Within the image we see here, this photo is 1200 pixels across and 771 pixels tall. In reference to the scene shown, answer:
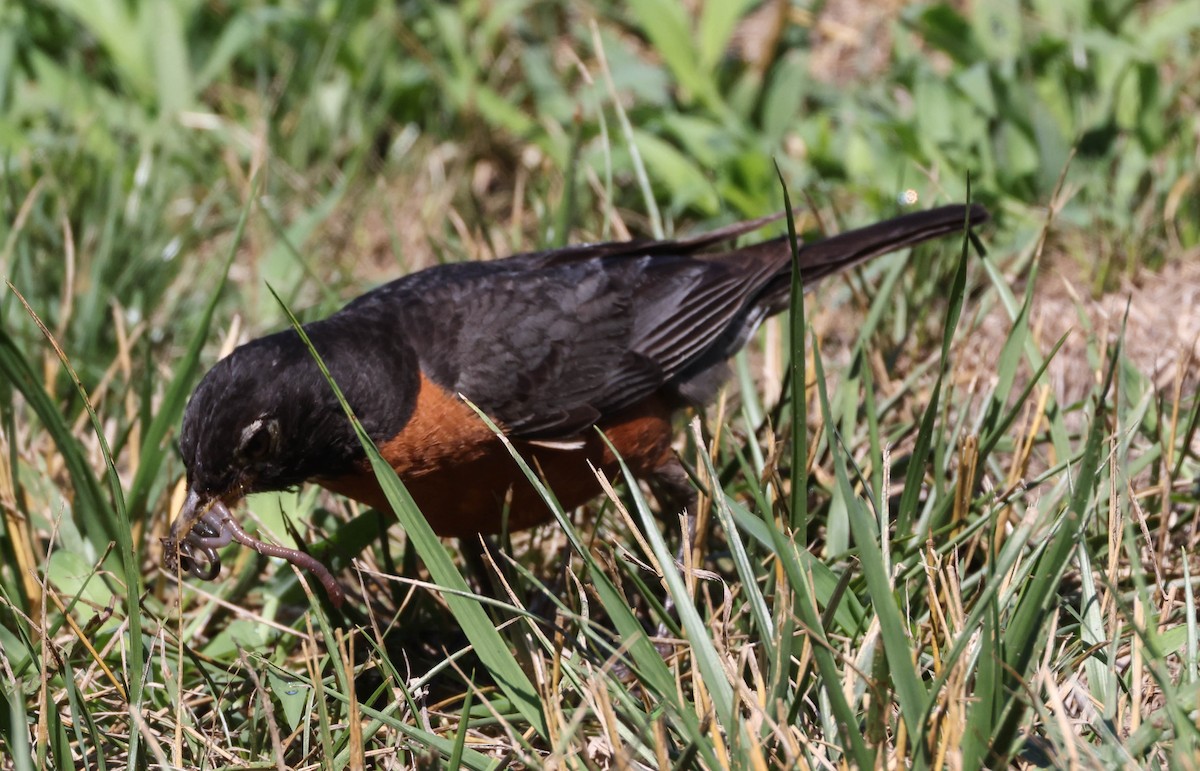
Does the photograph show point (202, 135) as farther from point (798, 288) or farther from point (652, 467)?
point (798, 288)

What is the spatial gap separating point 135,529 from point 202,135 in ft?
9.88

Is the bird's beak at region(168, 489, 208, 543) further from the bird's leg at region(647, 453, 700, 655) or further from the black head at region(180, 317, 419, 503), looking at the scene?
the bird's leg at region(647, 453, 700, 655)

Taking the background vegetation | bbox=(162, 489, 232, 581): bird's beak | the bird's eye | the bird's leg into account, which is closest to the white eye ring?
the bird's eye

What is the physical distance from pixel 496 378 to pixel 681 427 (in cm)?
103

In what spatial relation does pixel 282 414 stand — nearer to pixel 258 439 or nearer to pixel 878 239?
pixel 258 439

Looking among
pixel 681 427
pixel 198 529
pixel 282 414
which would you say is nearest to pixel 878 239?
pixel 681 427

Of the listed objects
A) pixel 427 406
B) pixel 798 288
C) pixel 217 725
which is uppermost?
pixel 798 288

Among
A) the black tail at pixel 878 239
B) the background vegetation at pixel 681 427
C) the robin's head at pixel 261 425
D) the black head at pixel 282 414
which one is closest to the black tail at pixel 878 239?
the black tail at pixel 878 239

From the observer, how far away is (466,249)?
5516 millimetres

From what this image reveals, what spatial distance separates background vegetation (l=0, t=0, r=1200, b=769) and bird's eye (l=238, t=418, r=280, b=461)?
316mm

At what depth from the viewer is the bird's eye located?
10.7 feet

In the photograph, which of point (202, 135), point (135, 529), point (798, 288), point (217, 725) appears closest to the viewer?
point (798, 288)

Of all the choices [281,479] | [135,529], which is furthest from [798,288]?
[135,529]

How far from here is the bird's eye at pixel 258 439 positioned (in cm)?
326
